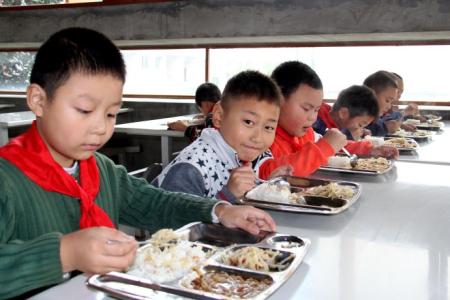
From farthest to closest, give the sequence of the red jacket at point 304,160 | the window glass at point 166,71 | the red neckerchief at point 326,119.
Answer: the window glass at point 166,71, the red neckerchief at point 326,119, the red jacket at point 304,160

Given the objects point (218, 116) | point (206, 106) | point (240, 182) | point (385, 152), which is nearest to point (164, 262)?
point (240, 182)

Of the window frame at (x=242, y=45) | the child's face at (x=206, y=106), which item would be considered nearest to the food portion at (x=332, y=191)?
the child's face at (x=206, y=106)

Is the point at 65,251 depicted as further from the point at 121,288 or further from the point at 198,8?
the point at 198,8

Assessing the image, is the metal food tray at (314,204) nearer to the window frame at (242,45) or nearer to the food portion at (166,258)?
the food portion at (166,258)

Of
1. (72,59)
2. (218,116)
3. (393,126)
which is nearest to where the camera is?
(72,59)

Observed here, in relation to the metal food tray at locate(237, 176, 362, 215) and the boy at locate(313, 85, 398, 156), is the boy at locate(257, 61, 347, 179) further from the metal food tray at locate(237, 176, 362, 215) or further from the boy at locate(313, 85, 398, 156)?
the boy at locate(313, 85, 398, 156)

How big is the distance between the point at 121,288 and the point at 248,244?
0.32 m

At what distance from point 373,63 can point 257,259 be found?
4256mm

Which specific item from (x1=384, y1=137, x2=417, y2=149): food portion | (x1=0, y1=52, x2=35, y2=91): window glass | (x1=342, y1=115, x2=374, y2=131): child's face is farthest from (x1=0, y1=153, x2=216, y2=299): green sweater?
(x1=0, y1=52, x2=35, y2=91): window glass

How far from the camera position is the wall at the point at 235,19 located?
398cm

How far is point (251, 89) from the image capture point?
151 cm

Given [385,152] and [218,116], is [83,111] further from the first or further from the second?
[385,152]

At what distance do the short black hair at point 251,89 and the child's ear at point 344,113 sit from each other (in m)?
1.27

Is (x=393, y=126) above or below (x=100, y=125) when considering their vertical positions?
below
